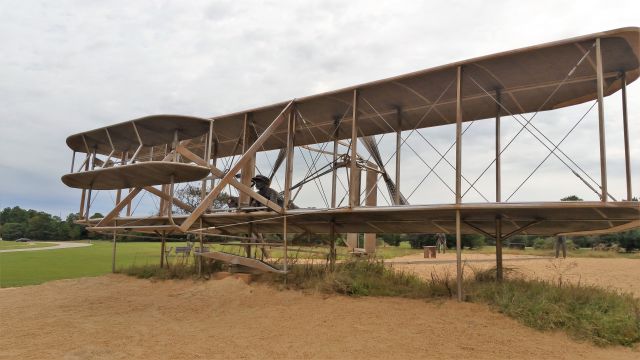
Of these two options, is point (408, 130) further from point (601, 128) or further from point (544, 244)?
point (544, 244)

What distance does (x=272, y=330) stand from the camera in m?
9.63

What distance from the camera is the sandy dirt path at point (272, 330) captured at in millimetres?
7969

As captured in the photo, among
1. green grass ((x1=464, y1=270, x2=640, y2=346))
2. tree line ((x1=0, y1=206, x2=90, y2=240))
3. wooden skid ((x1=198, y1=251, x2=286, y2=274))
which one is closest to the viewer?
green grass ((x1=464, y1=270, x2=640, y2=346))

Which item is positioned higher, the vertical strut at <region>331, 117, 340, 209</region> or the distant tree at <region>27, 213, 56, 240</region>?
the vertical strut at <region>331, 117, 340, 209</region>

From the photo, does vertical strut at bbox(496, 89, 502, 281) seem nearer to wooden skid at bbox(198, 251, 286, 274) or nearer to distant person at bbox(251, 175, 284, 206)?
wooden skid at bbox(198, 251, 286, 274)

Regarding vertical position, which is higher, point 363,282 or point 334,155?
point 334,155

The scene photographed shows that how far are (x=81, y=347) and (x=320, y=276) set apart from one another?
6455mm

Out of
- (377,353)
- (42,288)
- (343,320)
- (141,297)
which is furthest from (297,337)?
(42,288)

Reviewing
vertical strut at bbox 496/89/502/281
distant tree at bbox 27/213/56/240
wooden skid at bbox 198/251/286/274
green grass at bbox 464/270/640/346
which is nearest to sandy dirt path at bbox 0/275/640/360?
green grass at bbox 464/270/640/346

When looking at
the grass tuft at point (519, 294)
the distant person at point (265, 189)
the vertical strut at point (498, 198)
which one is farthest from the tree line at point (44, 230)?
the vertical strut at point (498, 198)

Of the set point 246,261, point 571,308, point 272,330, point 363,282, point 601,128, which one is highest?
point 601,128

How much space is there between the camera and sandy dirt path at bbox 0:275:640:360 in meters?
7.97

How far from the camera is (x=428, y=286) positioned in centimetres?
1188

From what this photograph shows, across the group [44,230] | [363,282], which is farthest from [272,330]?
[44,230]
